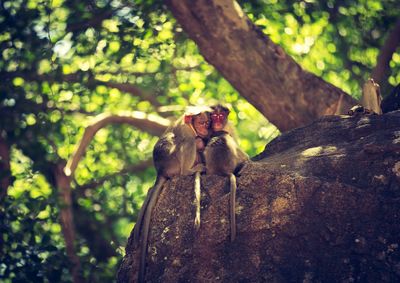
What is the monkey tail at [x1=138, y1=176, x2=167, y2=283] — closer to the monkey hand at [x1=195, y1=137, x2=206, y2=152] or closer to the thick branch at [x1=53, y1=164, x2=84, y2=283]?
the monkey hand at [x1=195, y1=137, x2=206, y2=152]

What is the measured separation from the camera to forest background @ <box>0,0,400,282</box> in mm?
7312

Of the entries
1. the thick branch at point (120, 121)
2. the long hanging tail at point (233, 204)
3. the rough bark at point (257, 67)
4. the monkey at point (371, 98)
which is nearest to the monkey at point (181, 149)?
the long hanging tail at point (233, 204)

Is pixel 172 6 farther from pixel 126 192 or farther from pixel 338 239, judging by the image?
pixel 338 239

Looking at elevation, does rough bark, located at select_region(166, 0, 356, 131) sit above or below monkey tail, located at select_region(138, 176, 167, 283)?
below

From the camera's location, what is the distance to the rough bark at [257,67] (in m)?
7.18

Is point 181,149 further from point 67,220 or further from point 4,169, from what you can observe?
point 4,169

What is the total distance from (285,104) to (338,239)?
2.73 metres

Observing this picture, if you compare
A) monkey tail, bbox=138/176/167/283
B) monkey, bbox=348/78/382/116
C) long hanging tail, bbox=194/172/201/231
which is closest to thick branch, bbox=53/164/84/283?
monkey tail, bbox=138/176/167/283

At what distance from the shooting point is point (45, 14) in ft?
28.6

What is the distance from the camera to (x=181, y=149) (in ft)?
21.3

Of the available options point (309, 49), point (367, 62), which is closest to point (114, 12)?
point (309, 49)

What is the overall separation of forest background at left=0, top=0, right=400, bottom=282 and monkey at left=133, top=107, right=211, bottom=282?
0.83 meters

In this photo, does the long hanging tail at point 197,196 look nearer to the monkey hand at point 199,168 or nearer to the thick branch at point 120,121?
the monkey hand at point 199,168

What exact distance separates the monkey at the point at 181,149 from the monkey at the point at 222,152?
0.35 feet
